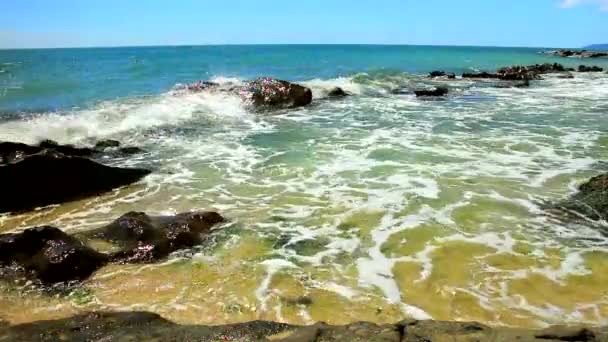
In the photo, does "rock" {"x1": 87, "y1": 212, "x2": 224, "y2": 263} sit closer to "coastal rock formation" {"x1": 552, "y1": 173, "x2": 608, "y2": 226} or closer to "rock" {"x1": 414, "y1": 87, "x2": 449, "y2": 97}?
"coastal rock formation" {"x1": 552, "y1": 173, "x2": 608, "y2": 226}

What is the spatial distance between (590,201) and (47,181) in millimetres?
8829

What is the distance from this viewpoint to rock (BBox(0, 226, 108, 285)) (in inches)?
211

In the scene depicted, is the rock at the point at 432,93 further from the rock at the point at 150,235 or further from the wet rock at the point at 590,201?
the rock at the point at 150,235

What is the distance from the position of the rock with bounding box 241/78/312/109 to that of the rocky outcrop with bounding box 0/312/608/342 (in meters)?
16.2

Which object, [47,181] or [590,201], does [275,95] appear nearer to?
[47,181]

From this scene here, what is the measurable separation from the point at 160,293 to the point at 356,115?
46.8ft

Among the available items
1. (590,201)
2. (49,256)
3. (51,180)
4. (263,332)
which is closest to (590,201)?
(590,201)

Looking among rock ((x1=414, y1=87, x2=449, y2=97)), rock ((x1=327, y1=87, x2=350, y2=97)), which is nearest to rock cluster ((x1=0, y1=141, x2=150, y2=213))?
rock ((x1=327, y1=87, x2=350, y2=97))

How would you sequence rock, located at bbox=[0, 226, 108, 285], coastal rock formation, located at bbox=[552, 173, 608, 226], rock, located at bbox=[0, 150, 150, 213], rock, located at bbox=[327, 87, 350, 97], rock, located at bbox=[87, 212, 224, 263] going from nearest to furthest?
rock, located at bbox=[0, 226, 108, 285] < rock, located at bbox=[87, 212, 224, 263] < coastal rock formation, located at bbox=[552, 173, 608, 226] < rock, located at bbox=[0, 150, 150, 213] < rock, located at bbox=[327, 87, 350, 97]

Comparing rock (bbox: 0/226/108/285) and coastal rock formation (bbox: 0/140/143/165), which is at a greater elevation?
coastal rock formation (bbox: 0/140/143/165)

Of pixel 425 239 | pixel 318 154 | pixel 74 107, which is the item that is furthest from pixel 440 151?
pixel 74 107

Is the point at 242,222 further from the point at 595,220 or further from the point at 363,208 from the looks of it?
the point at 595,220

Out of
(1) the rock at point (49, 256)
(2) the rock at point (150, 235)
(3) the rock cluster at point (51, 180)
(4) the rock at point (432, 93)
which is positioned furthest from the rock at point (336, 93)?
(1) the rock at point (49, 256)

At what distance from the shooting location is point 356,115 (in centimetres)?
1856
